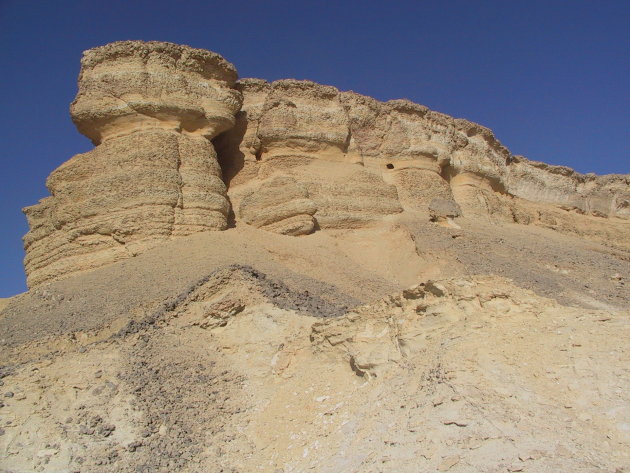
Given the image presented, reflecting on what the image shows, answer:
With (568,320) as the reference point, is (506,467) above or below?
below

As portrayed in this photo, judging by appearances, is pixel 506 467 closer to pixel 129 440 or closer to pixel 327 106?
pixel 129 440

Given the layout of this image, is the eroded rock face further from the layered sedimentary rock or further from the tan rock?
the layered sedimentary rock

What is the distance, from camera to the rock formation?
58.6 feet

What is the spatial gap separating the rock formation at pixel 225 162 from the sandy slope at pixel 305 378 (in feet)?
12.2

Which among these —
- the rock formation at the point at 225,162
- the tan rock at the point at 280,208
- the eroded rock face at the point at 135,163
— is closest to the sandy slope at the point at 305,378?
the eroded rock face at the point at 135,163

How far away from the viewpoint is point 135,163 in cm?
1828

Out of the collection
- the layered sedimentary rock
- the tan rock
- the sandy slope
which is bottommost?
the sandy slope

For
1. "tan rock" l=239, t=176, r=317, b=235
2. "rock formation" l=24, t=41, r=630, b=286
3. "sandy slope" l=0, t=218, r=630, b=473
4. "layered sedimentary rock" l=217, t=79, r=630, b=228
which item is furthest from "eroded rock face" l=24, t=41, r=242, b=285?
"sandy slope" l=0, t=218, r=630, b=473

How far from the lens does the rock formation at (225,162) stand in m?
17.9

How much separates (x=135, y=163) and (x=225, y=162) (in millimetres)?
4791

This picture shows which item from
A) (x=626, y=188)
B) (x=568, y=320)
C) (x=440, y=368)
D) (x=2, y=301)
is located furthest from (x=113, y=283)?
(x=626, y=188)

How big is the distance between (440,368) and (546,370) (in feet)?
4.45

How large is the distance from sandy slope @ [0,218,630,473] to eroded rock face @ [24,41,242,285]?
10.4 ft

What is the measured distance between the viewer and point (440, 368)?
8.27m
